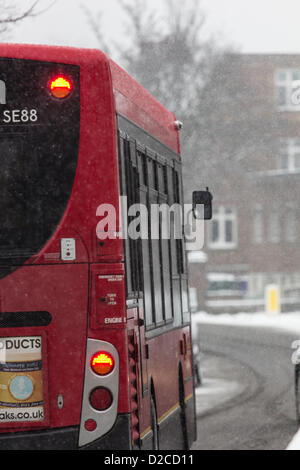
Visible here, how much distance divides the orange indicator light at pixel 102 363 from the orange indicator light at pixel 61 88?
69.6 inches

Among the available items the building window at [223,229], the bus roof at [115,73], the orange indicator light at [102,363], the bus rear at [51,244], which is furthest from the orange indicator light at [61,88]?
the building window at [223,229]

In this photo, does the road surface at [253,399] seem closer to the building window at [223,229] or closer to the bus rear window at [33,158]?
the bus rear window at [33,158]

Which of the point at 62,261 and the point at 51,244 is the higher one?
the point at 51,244

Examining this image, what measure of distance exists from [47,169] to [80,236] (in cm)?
51

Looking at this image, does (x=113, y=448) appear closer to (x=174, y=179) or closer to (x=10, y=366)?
(x=10, y=366)

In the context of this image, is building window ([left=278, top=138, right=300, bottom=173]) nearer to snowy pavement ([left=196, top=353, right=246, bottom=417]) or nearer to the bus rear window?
snowy pavement ([left=196, top=353, right=246, bottom=417])

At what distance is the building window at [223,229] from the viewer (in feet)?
176

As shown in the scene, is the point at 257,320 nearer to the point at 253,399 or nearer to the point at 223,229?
the point at 223,229

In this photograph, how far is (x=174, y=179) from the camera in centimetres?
1026

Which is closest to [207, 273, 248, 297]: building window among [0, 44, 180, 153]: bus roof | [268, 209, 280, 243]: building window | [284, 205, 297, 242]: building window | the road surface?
[268, 209, 280, 243]: building window

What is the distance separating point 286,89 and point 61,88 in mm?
49520

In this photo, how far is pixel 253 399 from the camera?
16812 millimetres

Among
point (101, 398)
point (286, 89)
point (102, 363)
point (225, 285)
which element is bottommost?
point (225, 285)

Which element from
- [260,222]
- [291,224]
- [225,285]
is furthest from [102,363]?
[260,222]
